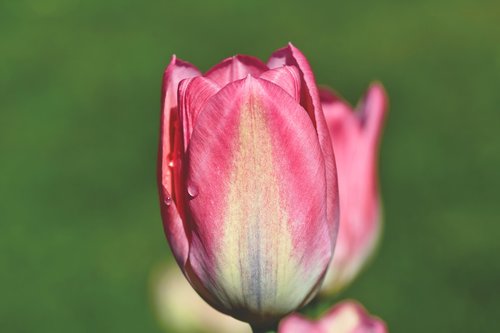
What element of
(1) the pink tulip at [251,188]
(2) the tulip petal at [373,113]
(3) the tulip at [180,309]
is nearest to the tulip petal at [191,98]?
(1) the pink tulip at [251,188]

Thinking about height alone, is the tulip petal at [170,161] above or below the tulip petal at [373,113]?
above

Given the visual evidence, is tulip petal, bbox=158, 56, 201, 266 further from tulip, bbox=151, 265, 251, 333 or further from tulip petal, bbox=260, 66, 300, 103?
tulip, bbox=151, 265, 251, 333

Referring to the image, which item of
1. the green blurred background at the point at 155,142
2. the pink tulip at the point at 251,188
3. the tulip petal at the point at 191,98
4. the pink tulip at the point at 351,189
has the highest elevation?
the tulip petal at the point at 191,98

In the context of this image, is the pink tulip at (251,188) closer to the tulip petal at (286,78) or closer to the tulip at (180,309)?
the tulip petal at (286,78)

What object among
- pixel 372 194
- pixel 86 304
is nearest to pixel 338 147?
pixel 372 194

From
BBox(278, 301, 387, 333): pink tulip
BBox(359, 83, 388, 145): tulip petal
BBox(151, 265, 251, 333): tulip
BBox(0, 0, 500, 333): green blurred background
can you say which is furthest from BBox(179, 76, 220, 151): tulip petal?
BBox(0, 0, 500, 333): green blurred background

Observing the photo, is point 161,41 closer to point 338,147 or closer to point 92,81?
point 92,81

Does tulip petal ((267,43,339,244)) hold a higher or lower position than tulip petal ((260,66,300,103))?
lower
